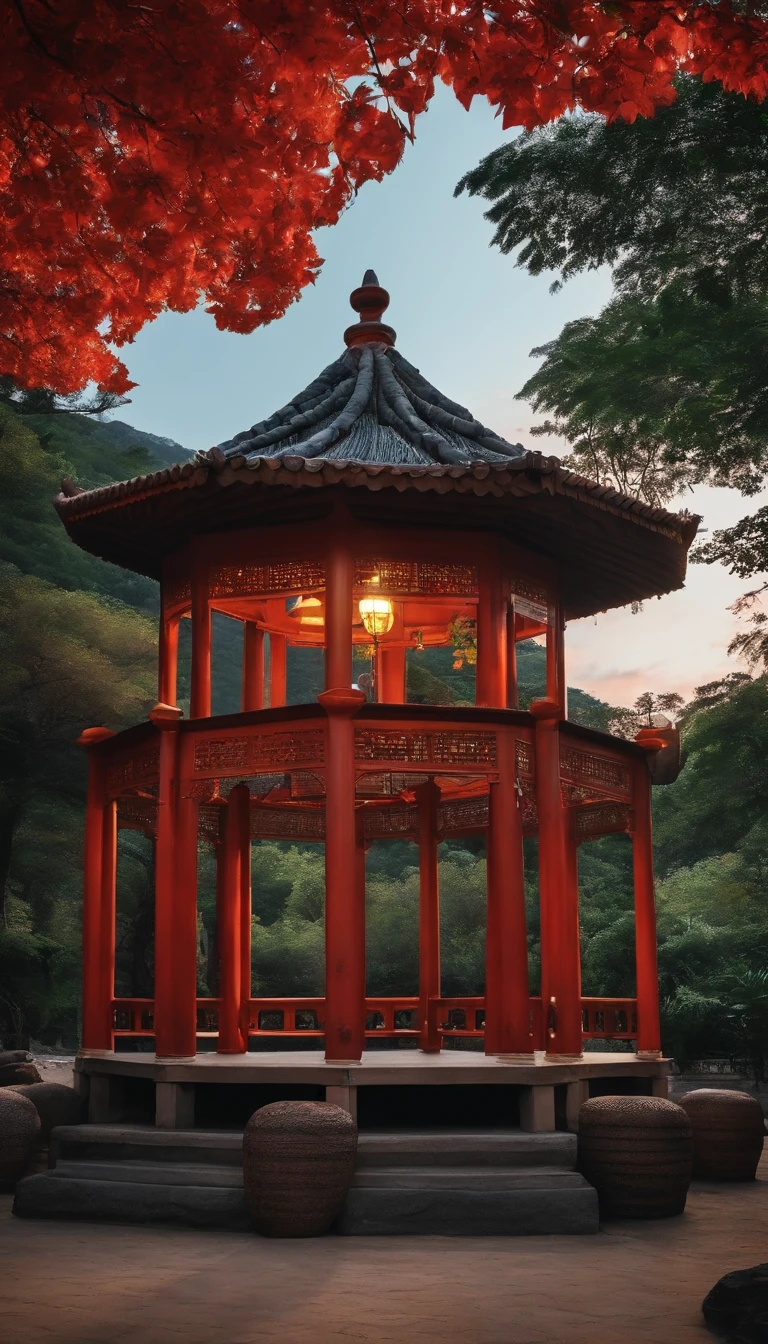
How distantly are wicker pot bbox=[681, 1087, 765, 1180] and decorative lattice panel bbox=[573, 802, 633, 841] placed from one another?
235 cm

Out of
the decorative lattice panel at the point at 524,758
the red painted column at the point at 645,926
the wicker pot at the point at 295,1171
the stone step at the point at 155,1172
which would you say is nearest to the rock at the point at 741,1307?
the wicker pot at the point at 295,1171

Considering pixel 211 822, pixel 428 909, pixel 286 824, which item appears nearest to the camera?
pixel 211 822

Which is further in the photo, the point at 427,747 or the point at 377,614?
the point at 377,614

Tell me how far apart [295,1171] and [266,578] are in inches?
177

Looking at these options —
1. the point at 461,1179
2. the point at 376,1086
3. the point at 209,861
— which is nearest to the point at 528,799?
the point at 376,1086

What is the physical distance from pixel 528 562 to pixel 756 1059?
1220 cm

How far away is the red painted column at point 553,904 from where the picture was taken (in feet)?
33.3

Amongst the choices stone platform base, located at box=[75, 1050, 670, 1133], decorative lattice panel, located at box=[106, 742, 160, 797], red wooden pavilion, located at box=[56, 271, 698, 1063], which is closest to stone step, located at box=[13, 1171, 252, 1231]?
stone platform base, located at box=[75, 1050, 670, 1133]

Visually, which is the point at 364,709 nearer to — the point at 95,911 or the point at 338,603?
the point at 338,603

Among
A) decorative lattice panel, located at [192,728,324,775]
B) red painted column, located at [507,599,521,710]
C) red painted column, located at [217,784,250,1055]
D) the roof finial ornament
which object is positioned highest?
the roof finial ornament

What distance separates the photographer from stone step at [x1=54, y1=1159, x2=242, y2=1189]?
28.1ft

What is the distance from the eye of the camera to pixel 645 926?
1128cm

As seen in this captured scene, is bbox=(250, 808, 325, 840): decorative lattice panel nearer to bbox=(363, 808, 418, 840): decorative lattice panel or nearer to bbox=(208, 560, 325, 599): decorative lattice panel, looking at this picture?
bbox=(363, 808, 418, 840): decorative lattice panel

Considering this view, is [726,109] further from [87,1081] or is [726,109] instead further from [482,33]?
[87,1081]
